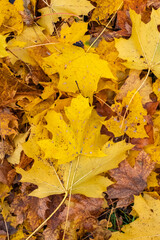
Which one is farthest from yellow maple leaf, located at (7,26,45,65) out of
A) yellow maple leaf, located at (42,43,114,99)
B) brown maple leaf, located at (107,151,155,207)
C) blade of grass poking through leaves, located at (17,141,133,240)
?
brown maple leaf, located at (107,151,155,207)

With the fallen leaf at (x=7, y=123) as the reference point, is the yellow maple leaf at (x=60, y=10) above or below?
above

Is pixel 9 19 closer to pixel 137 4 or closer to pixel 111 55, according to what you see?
pixel 111 55

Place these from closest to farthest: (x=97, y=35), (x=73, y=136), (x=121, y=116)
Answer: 1. (x=73, y=136)
2. (x=121, y=116)
3. (x=97, y=35)

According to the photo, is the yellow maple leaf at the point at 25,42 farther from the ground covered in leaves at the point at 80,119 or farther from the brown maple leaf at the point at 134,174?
the brown maple leaf at the point at 134,174

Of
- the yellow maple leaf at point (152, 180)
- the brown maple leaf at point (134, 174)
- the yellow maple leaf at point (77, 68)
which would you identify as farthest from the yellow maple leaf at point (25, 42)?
the yellow maple leaf at point (152, 180)

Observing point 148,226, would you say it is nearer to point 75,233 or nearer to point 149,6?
point 75,233

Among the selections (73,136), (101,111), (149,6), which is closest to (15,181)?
(73,136)

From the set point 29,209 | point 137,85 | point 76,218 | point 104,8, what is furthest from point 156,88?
point 29,209
